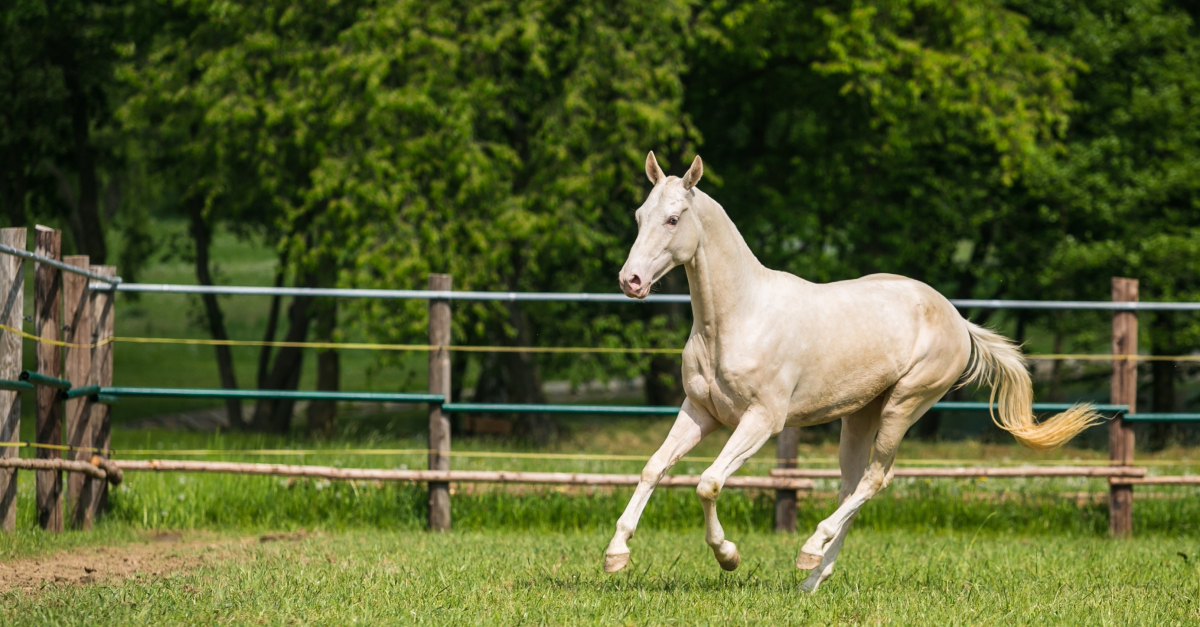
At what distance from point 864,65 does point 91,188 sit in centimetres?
1263

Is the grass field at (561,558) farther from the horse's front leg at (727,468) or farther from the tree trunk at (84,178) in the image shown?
the tree trunk at (84,178)

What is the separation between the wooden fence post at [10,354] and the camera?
21.2 feet

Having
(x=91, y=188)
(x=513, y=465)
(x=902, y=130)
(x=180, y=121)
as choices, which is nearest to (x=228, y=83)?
(x=180, y=121)

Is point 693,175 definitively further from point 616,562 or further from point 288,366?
point 288,366

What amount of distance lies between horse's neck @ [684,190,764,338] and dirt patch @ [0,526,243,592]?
3.09 metres

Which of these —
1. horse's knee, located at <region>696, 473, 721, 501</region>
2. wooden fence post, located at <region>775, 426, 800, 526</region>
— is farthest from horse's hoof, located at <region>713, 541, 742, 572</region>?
Result: wooden fence post, located at <region>775, 426, 800, 526</region>

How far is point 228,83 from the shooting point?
548 inches

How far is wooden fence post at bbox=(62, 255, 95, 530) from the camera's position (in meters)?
7.41

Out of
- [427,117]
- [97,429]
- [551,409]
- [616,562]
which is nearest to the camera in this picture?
[616,562]

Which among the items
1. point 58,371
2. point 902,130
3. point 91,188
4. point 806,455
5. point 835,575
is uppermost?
point 902,130

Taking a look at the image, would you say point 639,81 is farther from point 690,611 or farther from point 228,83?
point 690,611

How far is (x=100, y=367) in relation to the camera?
7.74 meters

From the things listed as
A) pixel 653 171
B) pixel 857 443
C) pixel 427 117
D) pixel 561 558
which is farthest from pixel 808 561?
pixel 427 117

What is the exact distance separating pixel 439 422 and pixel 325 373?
9106mm
